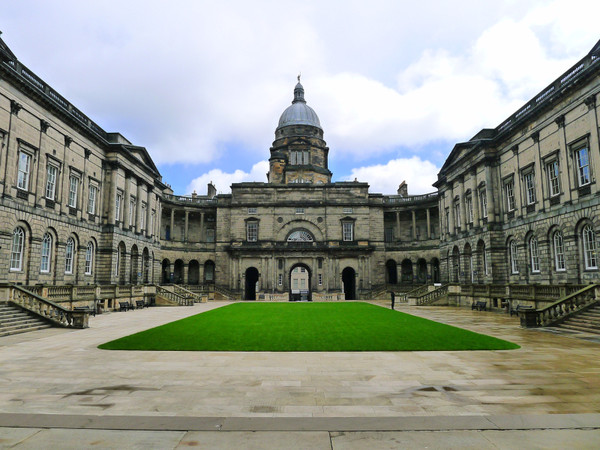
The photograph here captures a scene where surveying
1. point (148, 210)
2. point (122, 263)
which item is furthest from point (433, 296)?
point (148, 210)

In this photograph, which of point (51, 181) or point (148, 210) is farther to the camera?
point (148, 210)

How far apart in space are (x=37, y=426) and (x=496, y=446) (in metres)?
6.52

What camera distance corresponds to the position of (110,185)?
114ft

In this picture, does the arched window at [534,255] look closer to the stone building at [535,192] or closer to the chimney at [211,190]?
the stone building at [535,192]

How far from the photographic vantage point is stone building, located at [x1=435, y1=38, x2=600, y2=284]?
78.5ft

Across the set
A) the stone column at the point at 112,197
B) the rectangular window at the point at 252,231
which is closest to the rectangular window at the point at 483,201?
the rectangular window at the point at 252,231

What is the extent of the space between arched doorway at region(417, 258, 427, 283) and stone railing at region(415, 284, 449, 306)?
644 inches

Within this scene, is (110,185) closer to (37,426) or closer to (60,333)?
(60,333)

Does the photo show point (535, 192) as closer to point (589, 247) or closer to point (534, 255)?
point (534, 255)

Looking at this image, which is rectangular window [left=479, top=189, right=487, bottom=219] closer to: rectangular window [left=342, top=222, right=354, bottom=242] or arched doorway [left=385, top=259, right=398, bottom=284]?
rectangular window [left=342, top=222, right=354, bottom=242]

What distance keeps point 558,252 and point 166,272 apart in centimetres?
4421

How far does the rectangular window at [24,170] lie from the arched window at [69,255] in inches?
226

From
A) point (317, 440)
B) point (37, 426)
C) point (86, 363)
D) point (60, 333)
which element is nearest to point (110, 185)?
point (60, 333)

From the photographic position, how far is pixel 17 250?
79.8 ft
